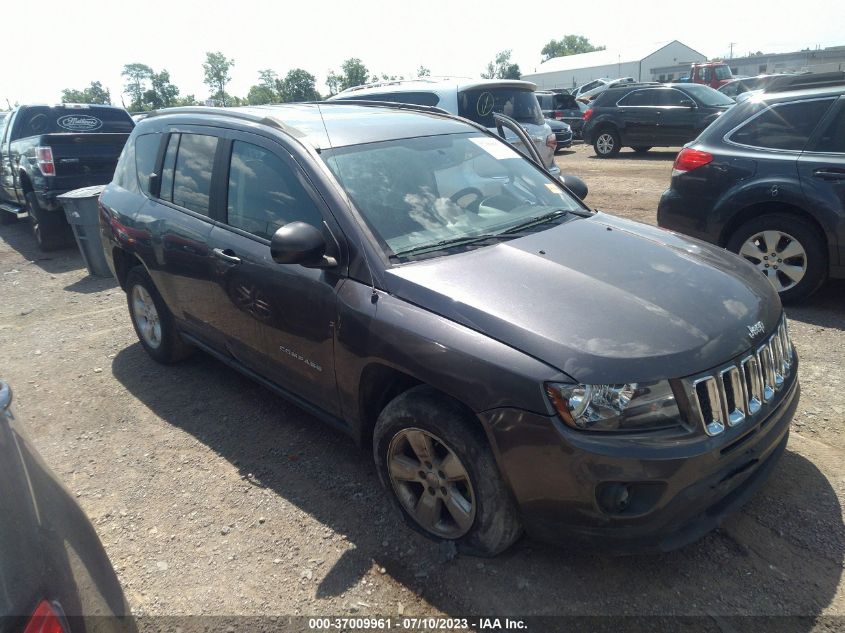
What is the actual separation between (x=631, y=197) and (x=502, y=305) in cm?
865

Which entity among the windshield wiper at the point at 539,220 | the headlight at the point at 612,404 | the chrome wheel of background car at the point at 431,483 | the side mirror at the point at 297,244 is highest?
the side mirror at the point at 297,244

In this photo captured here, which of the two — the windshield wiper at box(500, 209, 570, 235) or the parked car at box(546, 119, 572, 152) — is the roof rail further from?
the parked car at box(546, 119, 572, 152)

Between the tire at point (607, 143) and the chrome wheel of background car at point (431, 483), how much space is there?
15.0 meters

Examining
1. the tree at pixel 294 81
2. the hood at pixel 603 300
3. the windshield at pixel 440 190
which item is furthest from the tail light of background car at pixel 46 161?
the tree at pixel 294 81

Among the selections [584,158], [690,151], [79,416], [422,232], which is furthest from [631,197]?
[79,416]

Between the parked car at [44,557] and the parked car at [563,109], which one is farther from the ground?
the parked car at [563,109]

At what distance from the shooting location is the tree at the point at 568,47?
11788 cm

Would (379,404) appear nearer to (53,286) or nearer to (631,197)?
(53,286)

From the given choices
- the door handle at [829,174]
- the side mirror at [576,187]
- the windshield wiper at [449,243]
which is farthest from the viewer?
the door handle at [829,174]

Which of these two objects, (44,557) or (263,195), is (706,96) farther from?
(44,557)

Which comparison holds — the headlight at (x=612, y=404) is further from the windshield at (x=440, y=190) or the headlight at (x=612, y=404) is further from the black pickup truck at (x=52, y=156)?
the black pickup truck at (x=52, y=156)

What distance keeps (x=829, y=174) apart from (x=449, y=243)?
365cm

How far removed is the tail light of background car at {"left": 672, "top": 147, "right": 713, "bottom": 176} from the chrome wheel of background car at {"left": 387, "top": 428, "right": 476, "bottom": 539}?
427cm

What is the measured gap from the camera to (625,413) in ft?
7.24
